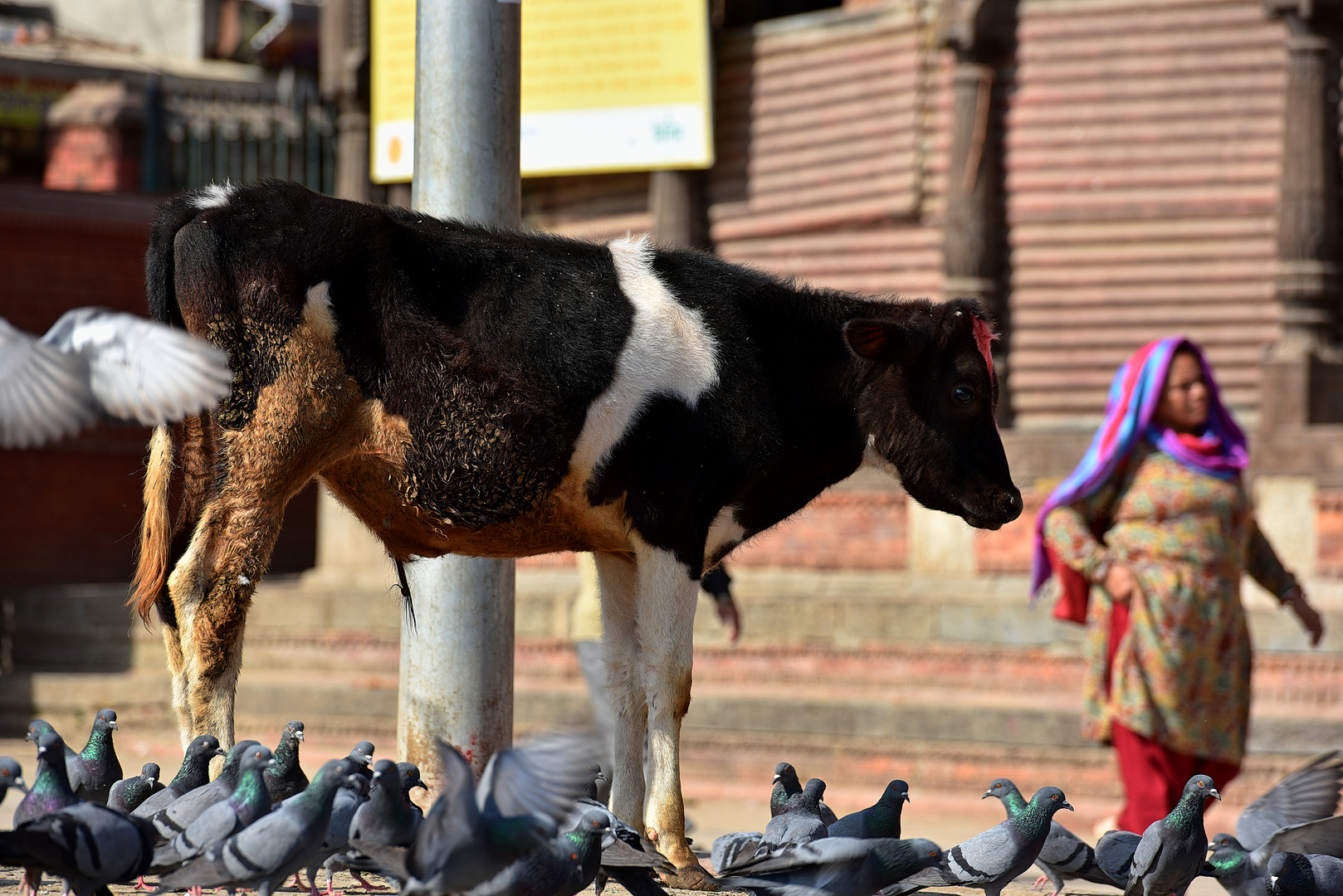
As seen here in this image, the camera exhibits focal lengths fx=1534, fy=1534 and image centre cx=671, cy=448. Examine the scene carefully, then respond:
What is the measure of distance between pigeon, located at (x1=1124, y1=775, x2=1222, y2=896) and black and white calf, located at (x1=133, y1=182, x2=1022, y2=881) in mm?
942

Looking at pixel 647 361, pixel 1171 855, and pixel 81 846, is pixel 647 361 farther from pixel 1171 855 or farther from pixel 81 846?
pixel 1171 855

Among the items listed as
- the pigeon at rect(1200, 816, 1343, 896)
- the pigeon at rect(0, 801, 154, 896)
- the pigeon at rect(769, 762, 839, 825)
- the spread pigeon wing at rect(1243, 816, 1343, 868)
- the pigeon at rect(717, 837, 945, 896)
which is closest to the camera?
the pigeon at rect(0, 801, 154, 896)

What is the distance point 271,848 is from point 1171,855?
7.79 feet

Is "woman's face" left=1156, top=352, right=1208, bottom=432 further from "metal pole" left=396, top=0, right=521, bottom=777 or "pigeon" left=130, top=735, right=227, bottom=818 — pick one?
"pigeon" left=130, top=735, right=227, bottom=818

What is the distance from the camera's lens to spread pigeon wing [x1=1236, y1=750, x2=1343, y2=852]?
15.0 feet

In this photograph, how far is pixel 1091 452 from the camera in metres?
6.62

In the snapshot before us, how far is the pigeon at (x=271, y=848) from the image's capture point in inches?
134

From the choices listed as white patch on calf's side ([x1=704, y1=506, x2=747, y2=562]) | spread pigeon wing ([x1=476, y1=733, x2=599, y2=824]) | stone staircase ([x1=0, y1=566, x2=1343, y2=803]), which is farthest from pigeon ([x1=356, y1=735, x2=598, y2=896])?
stone staircase ([x1=0, y1=566, x2=1343, y2=803])

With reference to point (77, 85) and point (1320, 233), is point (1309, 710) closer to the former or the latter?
point (1320, 233)

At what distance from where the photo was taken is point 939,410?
13.8 feet

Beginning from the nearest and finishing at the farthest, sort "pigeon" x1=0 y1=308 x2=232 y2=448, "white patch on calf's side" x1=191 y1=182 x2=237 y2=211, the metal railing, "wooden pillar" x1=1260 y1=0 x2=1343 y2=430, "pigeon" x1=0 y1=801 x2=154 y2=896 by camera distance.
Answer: "pigeon" x1=0 y1=801 x2=154 y2=896 < "pigeon" x1=0 y1=308 x2=232 y2=448 < "white patch on calf's side" x1=191 y1=182 x2=237 y2=211 < "wooden pillar" x1=1260 y1=0 x2=1343 y2=430 < the metal railing

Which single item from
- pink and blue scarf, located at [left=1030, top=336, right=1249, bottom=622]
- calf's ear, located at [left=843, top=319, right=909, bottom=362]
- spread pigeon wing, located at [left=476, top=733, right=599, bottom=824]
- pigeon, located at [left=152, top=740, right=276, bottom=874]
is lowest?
pigeon, located at [left=152, top=740, right=276, bottom=874]

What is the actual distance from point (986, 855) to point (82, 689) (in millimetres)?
7809

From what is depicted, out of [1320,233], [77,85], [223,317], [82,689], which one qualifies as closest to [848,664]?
[1320,233]
